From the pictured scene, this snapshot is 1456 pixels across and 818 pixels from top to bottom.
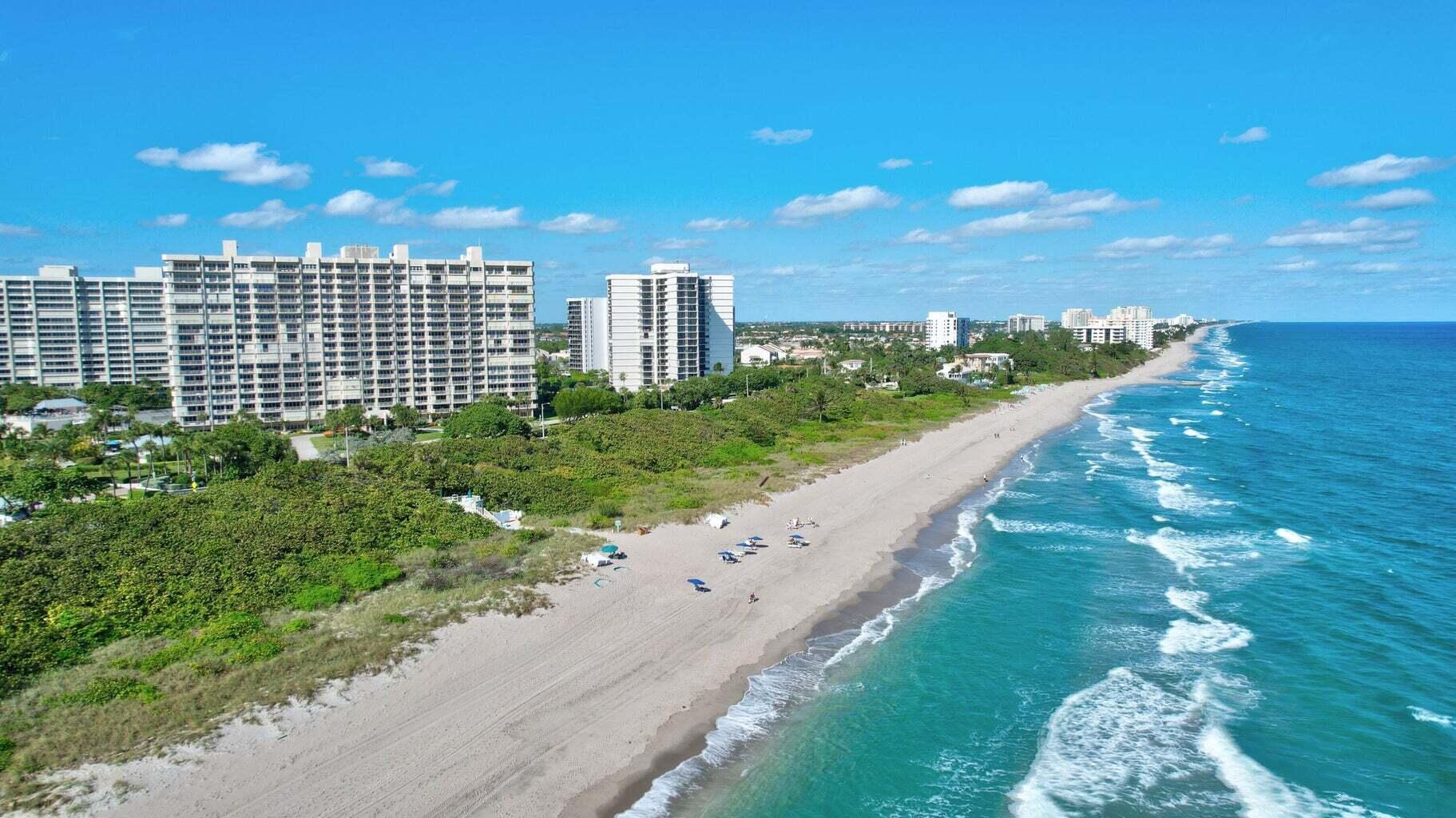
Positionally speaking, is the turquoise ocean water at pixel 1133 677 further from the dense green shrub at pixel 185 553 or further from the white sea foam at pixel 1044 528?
the dense green shrub at pixel 185 553

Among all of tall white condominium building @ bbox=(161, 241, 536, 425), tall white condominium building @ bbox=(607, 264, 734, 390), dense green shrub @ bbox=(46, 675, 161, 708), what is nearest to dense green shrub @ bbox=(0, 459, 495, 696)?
dense green shrub @ bbox=(46, 675, 161, 708)

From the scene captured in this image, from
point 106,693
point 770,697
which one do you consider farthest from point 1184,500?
point 106,693

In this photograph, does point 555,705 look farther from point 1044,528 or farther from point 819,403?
point 819,403

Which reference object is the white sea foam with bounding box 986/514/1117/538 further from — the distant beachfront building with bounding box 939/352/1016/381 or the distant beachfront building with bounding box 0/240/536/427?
the distant beachfront building with bounding box 939/352/1016/381

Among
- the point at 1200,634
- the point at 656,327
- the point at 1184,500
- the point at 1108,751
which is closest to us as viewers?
the point at 1108,751

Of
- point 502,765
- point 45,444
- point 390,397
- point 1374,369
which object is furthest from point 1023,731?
point 1374,369

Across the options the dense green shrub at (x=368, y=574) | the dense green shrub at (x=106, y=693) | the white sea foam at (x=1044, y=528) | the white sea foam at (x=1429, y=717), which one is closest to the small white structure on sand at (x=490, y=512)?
the dense green shrub at (x=368, y=574)
